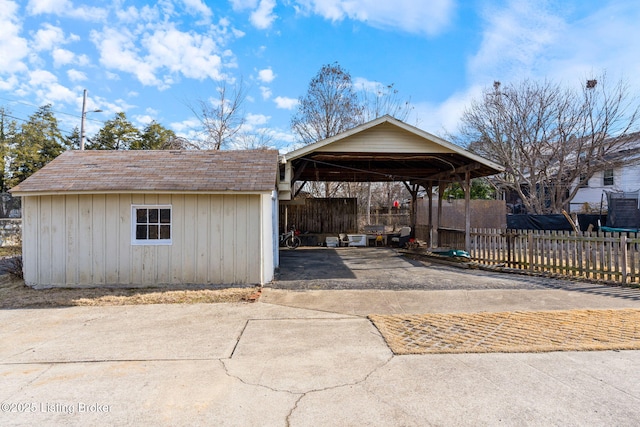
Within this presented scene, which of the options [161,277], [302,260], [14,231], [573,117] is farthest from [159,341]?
[573,117]

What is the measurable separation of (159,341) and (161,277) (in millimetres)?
3391

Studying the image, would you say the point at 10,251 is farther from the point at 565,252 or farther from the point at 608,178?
the point at 608,178

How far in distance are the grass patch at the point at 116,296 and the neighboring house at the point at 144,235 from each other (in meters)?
0.30

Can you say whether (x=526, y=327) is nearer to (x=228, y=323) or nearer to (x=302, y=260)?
(x=228, y=323)

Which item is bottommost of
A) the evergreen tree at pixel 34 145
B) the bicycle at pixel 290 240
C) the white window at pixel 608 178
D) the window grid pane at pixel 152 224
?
the bicycle at pixel 290 240

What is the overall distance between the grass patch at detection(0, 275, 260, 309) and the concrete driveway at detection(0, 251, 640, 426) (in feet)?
3.32

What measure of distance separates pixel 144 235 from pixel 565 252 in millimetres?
10022

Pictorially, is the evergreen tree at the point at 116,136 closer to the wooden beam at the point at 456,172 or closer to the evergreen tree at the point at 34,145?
the evergreen tree at the point at 34,145

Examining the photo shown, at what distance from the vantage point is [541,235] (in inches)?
351

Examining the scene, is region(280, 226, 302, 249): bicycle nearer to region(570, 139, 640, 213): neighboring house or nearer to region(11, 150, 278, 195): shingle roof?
region(11, 150, 278, 195): shingle roof

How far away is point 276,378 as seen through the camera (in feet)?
11.5

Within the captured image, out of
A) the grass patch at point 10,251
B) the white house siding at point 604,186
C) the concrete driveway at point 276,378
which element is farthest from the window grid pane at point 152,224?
the white house siding at point 604,186

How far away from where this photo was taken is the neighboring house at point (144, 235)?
7.64 meters

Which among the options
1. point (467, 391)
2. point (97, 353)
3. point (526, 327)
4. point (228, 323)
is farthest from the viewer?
point (228, 323)
